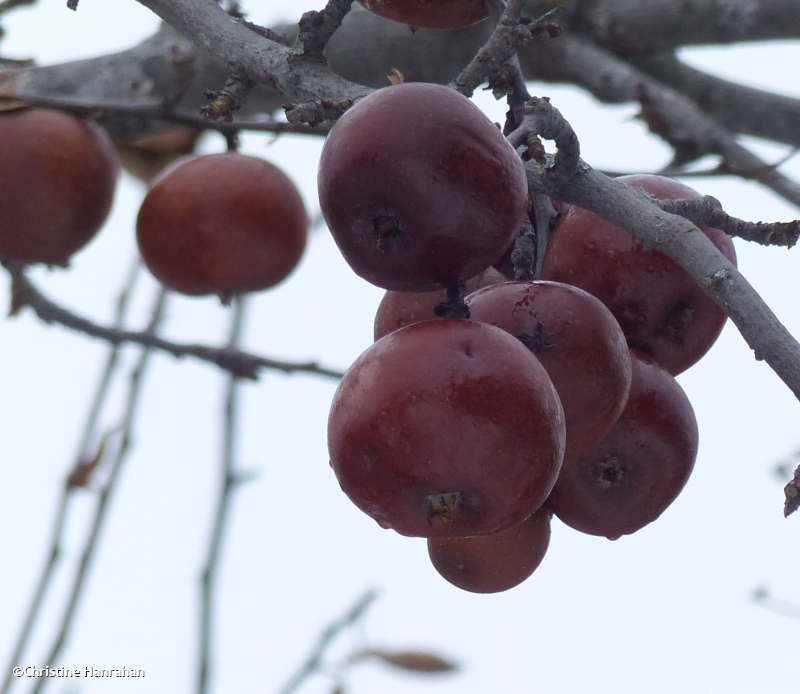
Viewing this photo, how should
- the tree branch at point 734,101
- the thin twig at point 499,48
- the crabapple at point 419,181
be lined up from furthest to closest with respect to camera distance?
the tree branch at point 734,101 → the thin twig at point 499,48 → the crabapple at point 419,181

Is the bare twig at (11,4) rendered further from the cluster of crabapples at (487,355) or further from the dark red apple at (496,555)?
the dark red apple at (496,555)

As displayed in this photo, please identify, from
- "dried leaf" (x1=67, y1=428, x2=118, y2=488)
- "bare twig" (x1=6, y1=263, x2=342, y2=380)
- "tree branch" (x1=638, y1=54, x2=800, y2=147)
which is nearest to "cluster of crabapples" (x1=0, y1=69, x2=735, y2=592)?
"bare twig" (x1=6, y1=263, x2=342, y2=380)

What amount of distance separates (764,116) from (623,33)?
38 centimetres

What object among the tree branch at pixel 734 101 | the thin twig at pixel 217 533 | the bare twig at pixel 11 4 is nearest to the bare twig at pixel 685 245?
the thin twig at pixel 217 533

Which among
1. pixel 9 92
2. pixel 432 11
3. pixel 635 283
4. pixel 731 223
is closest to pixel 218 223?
pixel 9 92

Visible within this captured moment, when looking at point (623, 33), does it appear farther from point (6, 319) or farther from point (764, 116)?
point (6, 319)

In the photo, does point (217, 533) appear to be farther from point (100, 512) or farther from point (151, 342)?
point (151, 342)

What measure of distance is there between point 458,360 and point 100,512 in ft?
3.54

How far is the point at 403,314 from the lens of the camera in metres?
1.06

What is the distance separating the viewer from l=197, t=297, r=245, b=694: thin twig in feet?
5.39

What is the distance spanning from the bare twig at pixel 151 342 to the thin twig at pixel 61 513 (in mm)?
59

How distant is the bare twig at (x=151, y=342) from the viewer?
5.39ft

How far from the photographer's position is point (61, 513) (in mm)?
1746

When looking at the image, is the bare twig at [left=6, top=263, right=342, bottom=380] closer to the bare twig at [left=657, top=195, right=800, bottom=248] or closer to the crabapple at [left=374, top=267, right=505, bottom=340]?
the crabapple at [left=374, top=267, right=505, bottom=340]
